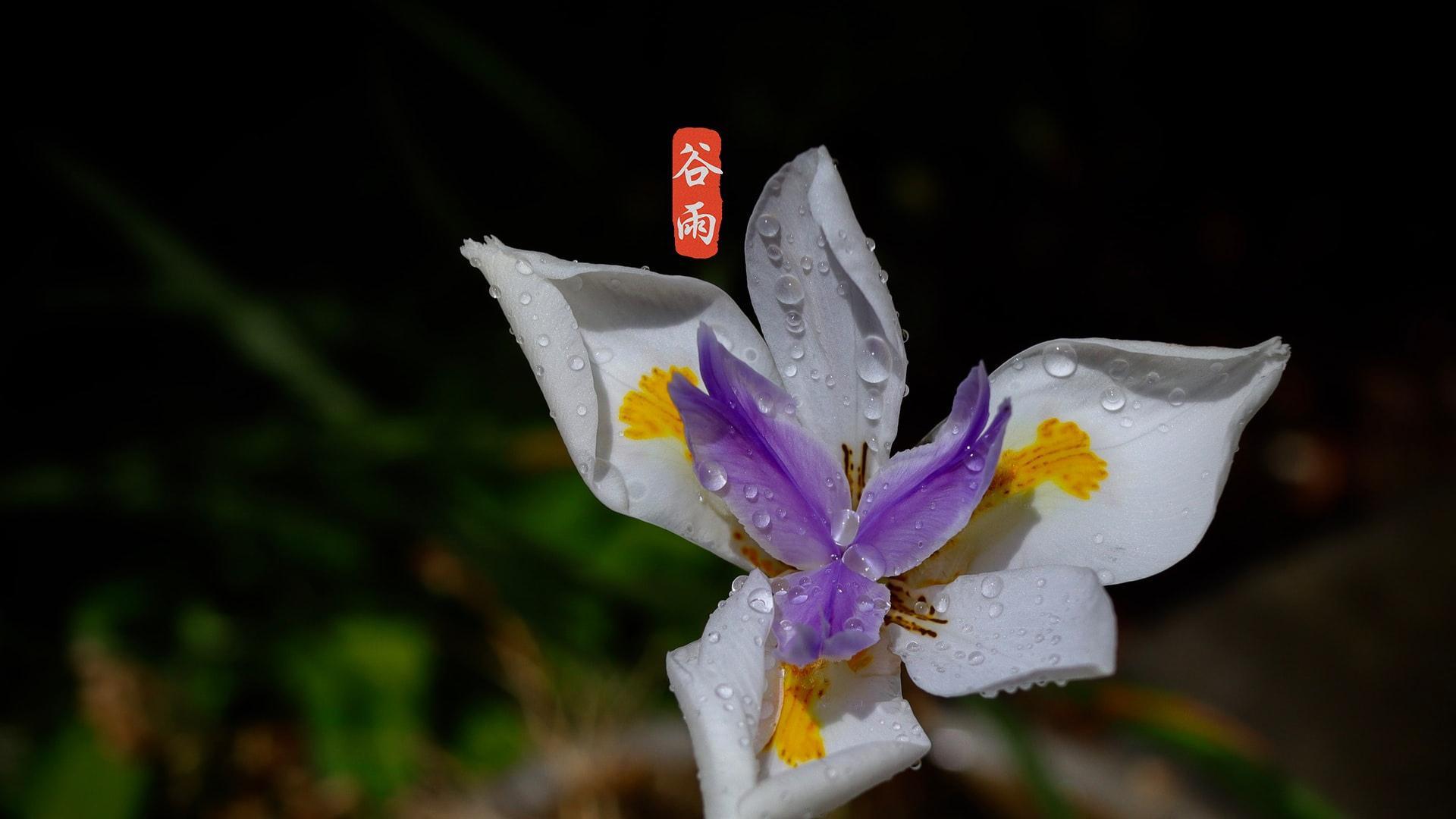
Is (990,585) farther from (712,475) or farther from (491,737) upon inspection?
(491,737)

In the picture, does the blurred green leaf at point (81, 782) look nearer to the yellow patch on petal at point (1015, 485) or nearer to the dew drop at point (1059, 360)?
the yellow patch on petal at point (1015, 485)

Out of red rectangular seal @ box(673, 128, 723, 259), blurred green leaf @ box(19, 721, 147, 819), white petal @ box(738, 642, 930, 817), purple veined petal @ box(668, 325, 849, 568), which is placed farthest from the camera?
blurred green leaf @ box(19, 721, 147, 819)

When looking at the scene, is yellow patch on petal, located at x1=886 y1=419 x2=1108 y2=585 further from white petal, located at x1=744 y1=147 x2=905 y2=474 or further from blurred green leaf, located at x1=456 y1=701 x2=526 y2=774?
blurred green leaf, located at x1=456 y1=701 x2=526 y2=774

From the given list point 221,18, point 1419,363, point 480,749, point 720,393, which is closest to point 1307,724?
point 1419,363

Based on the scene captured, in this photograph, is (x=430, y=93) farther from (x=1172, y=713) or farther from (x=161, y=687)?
(x=1172, y=713)

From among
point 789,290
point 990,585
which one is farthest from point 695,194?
point 990,585

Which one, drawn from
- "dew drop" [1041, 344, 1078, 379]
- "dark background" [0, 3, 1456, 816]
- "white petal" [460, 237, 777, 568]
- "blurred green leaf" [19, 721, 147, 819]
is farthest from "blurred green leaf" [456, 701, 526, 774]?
"dew drop" [1041, 344, 1078, 379]

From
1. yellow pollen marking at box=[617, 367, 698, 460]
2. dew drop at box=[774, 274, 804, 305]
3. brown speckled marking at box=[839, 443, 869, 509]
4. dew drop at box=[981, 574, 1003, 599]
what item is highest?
dew drop at box=[774, 274, 804, 305]

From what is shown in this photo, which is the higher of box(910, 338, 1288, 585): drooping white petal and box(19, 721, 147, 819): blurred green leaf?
box(19, 721, 147, 819): blurred green leaf
